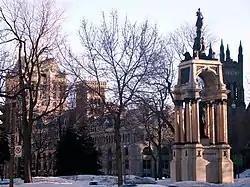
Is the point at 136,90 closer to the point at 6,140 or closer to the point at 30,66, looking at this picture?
the point at 30,66

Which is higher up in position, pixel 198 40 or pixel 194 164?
pixel 198 40

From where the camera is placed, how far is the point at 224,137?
42156 millimetres

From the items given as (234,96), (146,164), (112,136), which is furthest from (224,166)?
(146,164)

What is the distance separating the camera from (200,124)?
42.6m

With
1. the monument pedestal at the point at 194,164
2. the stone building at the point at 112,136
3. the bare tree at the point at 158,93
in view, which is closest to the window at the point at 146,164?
the stone building at the point at 112,136

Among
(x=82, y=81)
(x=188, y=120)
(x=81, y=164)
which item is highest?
(x=82, y=81)

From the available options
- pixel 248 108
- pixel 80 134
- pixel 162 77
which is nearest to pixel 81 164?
pixel 80 134

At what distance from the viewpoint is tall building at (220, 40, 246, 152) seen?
8824 cm

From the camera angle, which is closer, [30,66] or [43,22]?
[43,22]

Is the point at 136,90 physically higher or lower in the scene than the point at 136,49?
lower

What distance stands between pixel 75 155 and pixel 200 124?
55.0ft

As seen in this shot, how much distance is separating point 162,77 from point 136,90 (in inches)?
295

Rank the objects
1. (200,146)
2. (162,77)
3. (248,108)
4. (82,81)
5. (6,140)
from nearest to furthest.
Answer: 1. (200,146)
2. (82,81)
3. (162,77)
4. (6,140)
5. (248,108)

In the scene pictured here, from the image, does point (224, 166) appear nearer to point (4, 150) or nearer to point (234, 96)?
point (4, 150)
